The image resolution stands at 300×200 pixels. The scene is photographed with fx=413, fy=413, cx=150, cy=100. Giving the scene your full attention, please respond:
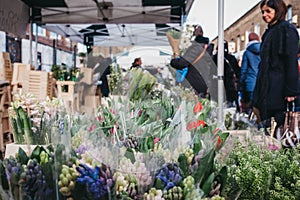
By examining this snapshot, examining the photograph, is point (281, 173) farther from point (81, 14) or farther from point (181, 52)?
point (81, 14)

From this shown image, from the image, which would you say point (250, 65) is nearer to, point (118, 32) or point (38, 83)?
point (38, 83)

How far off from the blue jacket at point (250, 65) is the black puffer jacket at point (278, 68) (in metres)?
1.41

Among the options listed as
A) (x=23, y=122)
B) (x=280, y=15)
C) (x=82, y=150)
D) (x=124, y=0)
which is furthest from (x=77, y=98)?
(x=124, y=0)

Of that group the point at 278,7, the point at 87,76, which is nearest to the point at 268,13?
the point at 278,7

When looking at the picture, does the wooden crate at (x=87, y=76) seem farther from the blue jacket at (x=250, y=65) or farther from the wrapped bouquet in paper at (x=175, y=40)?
the blue jacket at (x=250, y=65)

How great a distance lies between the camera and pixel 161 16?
22.9 feet

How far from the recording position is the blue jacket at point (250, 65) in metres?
3.97

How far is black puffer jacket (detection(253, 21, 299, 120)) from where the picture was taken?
95.1 inches

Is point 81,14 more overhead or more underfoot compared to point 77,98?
more overhead

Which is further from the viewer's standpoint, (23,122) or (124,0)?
(124,0)

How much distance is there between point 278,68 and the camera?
2492 millimetres

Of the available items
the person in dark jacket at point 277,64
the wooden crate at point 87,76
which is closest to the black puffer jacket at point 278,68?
the person in dark jacket at point 277,64

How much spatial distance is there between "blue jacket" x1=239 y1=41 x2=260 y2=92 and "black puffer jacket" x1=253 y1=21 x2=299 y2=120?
1.41 meters

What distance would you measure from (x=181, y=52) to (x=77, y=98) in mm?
1243
